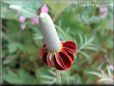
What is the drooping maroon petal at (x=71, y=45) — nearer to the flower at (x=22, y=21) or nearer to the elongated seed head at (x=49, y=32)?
the elongated seed head at (x=49, y=32)

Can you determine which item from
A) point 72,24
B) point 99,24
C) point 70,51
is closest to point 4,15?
point 72,24

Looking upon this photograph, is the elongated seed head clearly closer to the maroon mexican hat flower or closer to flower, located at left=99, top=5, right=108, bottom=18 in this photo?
the maroon mexican hat flower

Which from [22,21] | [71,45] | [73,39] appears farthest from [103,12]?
[71,45]

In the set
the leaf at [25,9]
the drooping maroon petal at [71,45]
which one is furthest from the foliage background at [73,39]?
the drooping maroon petal at [71,45]

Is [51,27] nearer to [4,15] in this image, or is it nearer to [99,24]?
[4,15]

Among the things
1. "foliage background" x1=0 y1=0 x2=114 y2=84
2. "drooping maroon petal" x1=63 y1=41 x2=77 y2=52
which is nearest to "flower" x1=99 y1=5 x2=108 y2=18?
"foliage background" x1=0 y1=0 x2=114 y2=84

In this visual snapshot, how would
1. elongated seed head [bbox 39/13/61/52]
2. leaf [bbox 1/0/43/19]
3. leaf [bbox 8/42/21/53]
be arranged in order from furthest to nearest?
1. leaf [bbox 8/42/21/53]
2. leaf [bbox 1/0/43/19]
3. elongated seed head [bbox 39/13/61/52]
